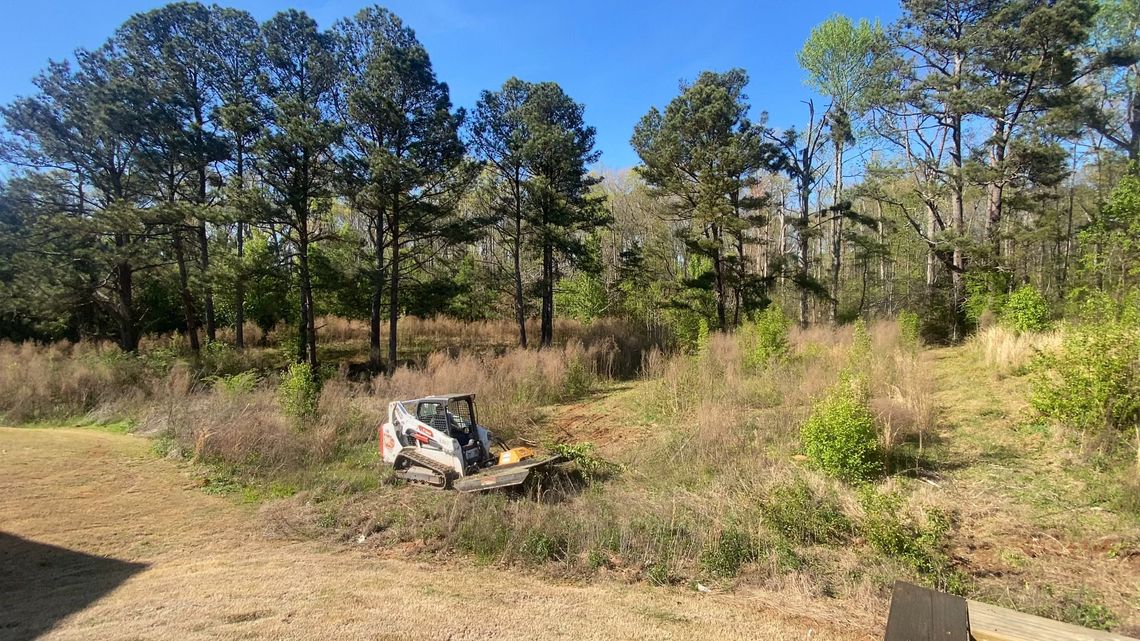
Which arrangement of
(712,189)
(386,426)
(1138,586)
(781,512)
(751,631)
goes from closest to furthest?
(751,631) < (1138,586) < (781,512) < (386,426) < (712,189)

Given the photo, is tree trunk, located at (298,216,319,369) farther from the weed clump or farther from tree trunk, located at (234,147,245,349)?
the weed clump

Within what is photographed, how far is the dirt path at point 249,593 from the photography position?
3996 mm

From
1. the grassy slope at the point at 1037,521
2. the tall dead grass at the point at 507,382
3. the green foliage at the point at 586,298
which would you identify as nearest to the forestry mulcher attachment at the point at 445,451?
the tall dead grass at the point at 507,382

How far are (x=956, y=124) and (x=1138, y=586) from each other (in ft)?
59.3

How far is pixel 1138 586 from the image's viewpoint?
480 cm

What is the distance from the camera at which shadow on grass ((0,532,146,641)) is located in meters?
4.31

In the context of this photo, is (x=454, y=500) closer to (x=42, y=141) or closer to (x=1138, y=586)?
(x=1138, y=586)

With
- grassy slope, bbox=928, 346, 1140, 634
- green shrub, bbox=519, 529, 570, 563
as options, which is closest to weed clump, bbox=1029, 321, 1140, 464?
grassy slope, bbox=928, 346, 1140, 634

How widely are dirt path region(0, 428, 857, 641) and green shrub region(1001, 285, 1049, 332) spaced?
1134 centimetres

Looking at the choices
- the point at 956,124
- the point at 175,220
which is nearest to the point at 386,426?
the point at 175,220

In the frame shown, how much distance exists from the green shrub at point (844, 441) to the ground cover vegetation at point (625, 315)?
42 millimetres

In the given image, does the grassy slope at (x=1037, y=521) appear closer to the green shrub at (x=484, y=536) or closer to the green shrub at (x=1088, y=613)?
the green shrub at (x=1088, y=613)

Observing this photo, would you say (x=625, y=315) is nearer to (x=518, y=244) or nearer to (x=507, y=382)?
(x=518, y=244)

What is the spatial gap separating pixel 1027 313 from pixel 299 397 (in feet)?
55.0
